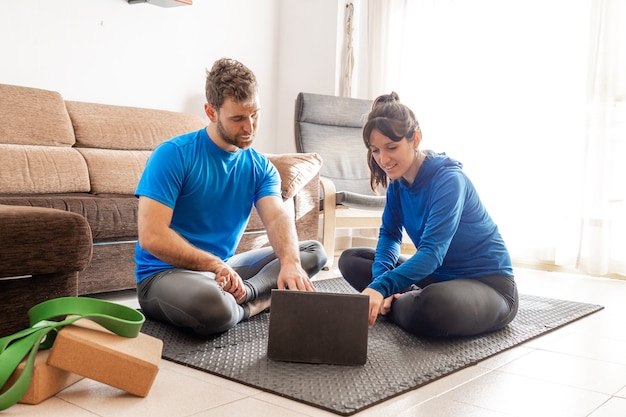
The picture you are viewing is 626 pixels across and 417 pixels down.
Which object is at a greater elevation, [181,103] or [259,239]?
[181,103]

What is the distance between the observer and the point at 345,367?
1.87m

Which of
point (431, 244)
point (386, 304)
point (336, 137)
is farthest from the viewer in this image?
point (336, 137)

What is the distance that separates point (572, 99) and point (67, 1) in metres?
2.95

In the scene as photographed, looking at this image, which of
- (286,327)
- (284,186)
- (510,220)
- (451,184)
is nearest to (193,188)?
(286,327)

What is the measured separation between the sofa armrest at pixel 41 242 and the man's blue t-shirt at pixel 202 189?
0.26 metres

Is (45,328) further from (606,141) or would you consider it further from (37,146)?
(606,141)

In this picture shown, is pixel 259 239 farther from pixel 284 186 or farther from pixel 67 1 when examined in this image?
pixel 67 1

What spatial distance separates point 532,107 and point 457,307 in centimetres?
246

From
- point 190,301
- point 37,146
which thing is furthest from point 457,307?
point 37,146

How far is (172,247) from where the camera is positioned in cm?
203

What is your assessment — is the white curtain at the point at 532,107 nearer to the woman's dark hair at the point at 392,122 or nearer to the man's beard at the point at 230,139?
the woman's dark hair at the point at 392,122

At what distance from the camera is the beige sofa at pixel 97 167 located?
2742mm

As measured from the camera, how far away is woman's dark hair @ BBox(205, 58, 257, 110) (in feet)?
6.77

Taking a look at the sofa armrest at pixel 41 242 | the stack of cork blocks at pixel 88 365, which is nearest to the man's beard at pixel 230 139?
the sofa armrest at pixel 41 242
